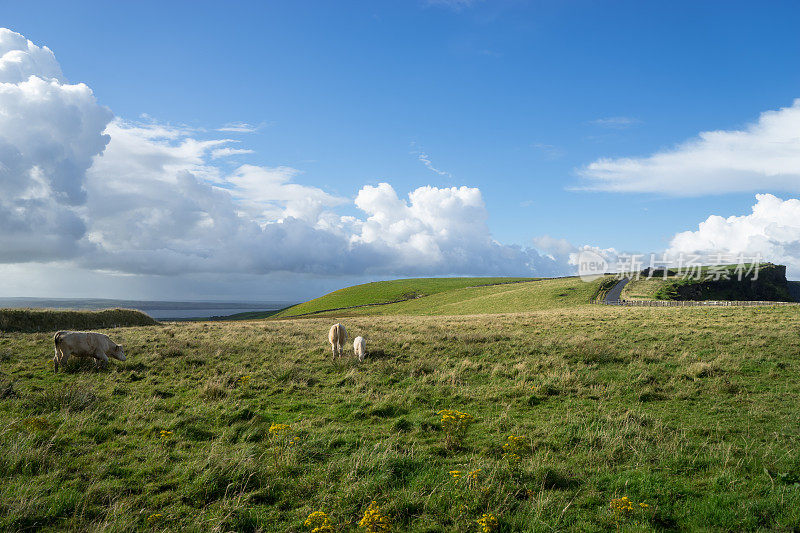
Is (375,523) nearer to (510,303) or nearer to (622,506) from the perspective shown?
(622,506)

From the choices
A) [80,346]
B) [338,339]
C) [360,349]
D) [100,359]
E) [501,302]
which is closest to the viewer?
[80,346]

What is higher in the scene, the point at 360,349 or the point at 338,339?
the point at 338,339

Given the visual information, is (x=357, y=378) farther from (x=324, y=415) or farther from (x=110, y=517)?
(x=110, y=517)

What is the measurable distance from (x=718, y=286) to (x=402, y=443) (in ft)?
371

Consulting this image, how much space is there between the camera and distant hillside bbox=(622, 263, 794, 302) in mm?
68688

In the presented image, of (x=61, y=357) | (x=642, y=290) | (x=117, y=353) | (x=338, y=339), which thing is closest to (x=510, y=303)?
(x=642, y=290)

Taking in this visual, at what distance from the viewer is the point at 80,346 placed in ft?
46.3

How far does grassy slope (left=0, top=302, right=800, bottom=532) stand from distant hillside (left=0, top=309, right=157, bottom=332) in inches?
812

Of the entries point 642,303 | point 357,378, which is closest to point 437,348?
point 357,378

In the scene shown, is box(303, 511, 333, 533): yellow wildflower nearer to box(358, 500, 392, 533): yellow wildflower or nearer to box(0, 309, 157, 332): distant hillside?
box(358, 500, 392, 533): yellow wildflower

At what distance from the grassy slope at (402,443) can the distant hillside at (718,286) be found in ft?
195

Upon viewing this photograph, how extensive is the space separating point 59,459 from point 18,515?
1.90 m

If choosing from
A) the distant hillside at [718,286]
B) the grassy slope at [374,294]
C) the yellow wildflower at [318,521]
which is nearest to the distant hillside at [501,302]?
the distant hillside at [718,286]

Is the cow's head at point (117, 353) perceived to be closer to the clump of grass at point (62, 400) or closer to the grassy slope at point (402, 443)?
the grassy slope at point (402, 443)
